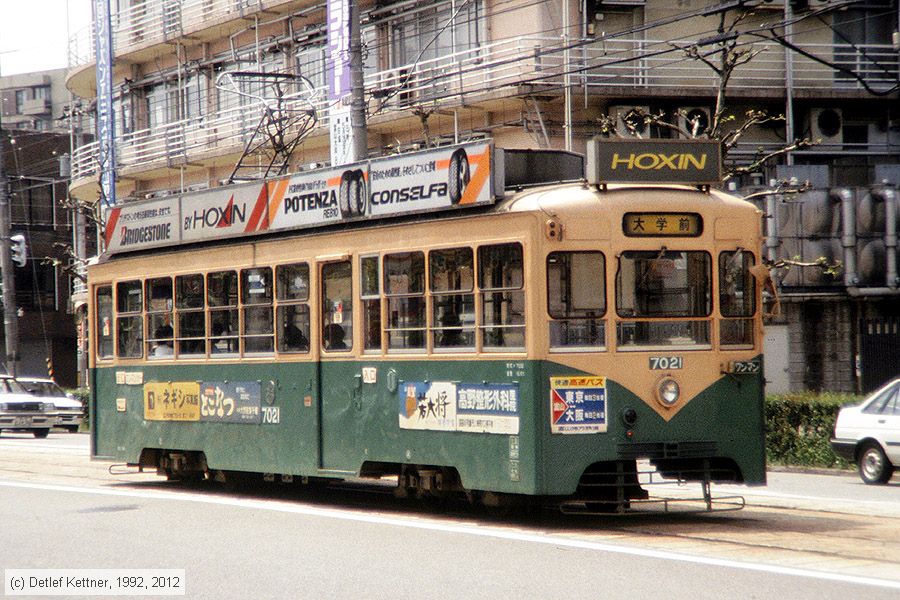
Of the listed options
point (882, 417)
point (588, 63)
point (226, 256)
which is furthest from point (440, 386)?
point (588, 63)

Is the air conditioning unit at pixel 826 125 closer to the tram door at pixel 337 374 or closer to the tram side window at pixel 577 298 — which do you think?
the tram door at pixel 337 374

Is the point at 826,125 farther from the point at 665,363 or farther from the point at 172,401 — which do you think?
the point at 665,363

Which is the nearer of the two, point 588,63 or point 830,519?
point 830,519

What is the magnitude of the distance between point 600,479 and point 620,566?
8.70ft

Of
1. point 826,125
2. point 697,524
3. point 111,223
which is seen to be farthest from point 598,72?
point 697,524

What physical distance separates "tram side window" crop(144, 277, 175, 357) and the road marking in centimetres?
177

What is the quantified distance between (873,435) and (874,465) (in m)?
0.40

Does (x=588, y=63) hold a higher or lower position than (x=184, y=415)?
higher

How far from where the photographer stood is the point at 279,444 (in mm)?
15008

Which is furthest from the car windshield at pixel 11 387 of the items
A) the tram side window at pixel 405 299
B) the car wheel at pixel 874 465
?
the tram side window at pixel 405 299

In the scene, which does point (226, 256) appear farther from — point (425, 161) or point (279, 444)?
point (425, 161)

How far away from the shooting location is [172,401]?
16766 mm

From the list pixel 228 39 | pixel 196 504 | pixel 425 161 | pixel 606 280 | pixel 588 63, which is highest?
pixel 228 39

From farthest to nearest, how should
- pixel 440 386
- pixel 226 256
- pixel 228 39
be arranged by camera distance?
1. pixel 228 39
2. pixel 226 256
3. pixel 440 386
